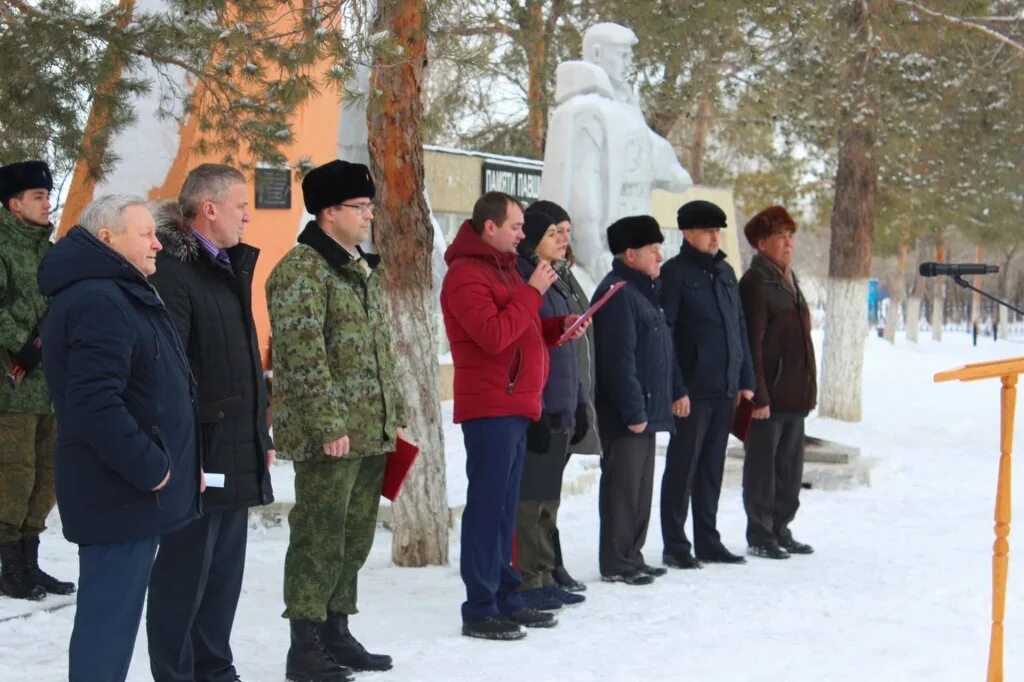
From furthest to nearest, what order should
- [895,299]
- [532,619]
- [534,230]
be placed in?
[895,299] → [534,230] → [532,619]

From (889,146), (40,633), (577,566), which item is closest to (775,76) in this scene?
(889,146)

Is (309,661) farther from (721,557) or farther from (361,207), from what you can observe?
(721,557)

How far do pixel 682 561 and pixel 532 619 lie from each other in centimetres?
162

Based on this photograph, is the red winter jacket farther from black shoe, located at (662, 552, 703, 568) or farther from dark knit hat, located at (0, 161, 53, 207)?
black shoe, located at (662, 552, 703, 568)

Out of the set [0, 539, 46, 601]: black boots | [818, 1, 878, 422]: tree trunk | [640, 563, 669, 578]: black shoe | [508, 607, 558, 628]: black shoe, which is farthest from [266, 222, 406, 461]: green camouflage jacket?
[818, 1, 878, 422]: tree trunk

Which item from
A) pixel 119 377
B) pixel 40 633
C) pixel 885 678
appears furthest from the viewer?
pixel 40 633

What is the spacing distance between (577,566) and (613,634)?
1.59 meters

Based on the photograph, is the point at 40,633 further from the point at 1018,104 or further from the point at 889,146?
the point at 1018,104

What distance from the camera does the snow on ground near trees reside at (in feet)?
17.5

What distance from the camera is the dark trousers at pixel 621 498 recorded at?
274 inches

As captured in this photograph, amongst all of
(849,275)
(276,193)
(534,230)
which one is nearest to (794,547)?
(534,230)

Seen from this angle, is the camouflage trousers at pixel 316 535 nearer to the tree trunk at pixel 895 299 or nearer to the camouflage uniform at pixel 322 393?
the camouflage uniform at pixel 322 393

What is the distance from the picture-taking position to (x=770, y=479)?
26.0 ft

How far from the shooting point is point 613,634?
589 cm
